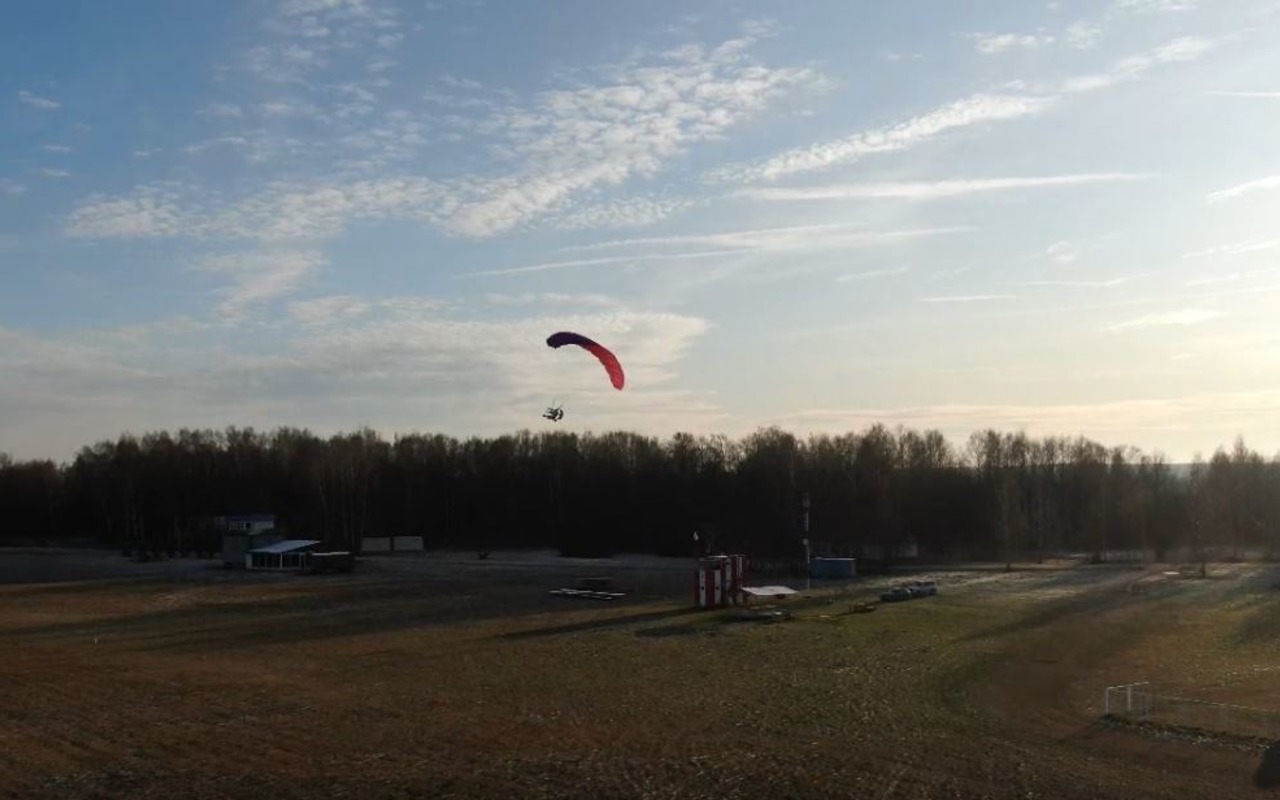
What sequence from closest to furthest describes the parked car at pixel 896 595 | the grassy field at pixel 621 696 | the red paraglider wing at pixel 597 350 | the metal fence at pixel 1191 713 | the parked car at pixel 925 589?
1. the grassy field at pixel 621 696
2. the metal fence at pixel 1191 713
3. the red paraglider wing at pixel 597 350
4. the parked car at pixel 896 595
5. the parked car at pixel 925 589

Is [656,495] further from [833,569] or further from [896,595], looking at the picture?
[896,595]

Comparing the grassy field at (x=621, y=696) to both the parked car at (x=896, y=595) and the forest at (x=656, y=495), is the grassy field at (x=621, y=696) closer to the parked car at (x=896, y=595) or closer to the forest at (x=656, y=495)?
the parked car at (x=896, y=595)

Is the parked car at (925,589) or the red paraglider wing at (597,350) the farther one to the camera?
the parked car at (925,589)

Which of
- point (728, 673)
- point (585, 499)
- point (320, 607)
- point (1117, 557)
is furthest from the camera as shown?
point (585, 499)

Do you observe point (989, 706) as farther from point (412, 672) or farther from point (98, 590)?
point (98, 590)

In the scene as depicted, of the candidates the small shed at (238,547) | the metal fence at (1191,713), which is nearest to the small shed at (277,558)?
the small shed at (238,547)

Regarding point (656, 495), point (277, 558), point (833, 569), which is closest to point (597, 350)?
point (833, 569)

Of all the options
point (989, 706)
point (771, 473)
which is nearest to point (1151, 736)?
point (989, 706)

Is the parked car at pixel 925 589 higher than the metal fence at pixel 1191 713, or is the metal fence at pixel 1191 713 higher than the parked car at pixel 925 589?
the parked car at pixel 925 589
